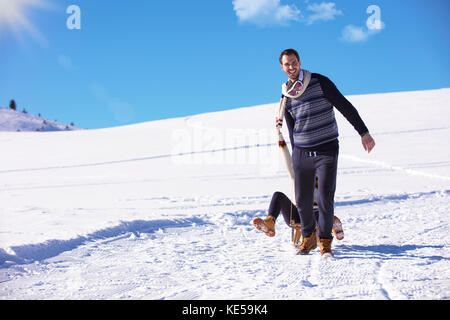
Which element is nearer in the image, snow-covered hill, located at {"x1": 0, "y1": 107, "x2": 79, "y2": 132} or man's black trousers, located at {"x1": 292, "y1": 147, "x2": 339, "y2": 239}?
man's black trousers, located at {"x1": 292, "y1": 147, "x2": 339, "y2": 239}

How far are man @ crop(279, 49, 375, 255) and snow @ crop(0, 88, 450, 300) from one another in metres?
0.47

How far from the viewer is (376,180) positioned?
829 cm

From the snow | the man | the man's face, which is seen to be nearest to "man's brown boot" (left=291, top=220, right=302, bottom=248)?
the snow

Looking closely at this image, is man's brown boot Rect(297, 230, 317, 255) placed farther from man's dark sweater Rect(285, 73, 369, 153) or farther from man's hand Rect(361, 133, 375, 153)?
man's hand Rect(361, 133, 375, 153)

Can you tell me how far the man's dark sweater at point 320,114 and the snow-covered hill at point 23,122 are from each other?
184 feet

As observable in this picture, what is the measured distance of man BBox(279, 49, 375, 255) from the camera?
3.44 meters

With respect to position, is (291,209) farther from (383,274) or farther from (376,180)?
(376,180)

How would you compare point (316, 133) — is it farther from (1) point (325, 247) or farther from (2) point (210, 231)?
(2) point (210, 231)

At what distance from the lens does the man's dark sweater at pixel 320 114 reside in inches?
136

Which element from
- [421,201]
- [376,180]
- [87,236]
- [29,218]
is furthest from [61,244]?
[376,180]

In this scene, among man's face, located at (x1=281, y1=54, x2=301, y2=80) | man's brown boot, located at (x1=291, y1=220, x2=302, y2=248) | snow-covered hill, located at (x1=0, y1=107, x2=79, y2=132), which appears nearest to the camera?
man's face, located at (x1=281, y1=54, x2=301, y2=80)

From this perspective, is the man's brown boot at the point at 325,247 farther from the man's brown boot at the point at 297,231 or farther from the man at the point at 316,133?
the man's brown boot at the point at 297,231

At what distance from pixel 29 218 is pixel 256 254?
3.20 m

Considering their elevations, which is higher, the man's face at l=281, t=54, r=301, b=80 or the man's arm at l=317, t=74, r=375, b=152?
the man's face at l=281, t=54, r=301, b=80
